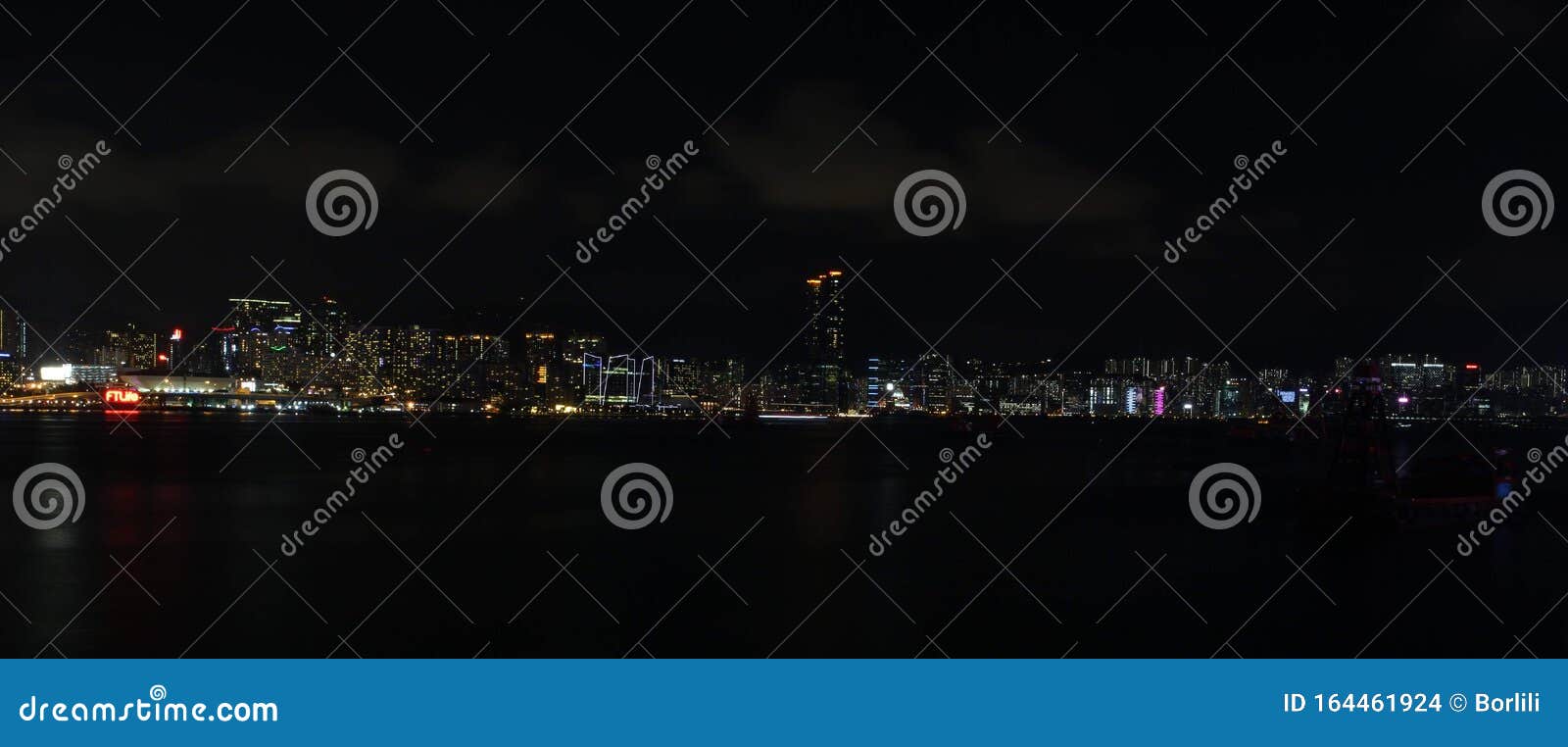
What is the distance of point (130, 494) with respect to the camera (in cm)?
3481

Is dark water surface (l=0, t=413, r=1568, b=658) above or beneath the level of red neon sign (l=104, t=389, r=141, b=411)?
beneath

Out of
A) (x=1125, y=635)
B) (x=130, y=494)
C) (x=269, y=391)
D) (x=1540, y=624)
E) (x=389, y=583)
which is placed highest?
(x=269, y=391)

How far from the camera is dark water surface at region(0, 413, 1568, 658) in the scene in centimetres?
1503

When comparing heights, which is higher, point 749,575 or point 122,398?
point 122,398

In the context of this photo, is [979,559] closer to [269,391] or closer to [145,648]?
[145,648]

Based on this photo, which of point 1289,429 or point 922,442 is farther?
point 1289,429

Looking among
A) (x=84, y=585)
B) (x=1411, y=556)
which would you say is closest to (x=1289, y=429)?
(x=1411, y=556)

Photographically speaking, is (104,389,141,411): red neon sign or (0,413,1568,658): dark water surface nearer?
(0,413,1568,658): dark water surface

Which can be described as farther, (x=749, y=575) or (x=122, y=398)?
(x=122, y=398)

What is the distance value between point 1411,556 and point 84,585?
82.3 feet

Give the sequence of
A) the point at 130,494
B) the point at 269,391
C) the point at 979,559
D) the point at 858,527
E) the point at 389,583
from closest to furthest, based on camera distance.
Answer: the point at 389,583 → the point at 979,559 → the point at 858,527 → the point at 130,494 → the point at 269,391

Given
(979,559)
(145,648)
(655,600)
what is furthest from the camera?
(979,559)

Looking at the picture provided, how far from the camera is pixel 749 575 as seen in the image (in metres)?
20.6

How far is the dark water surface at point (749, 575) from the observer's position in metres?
15.0
